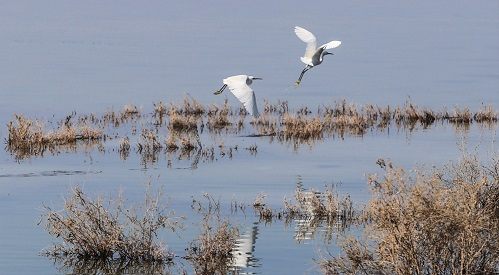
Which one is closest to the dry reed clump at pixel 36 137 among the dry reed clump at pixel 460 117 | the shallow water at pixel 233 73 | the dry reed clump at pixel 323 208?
the shallow water at pixel 233 73


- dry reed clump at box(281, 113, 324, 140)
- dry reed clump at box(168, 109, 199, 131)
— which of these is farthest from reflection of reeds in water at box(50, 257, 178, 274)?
dry reed clump at box(168, 109, 199, 131)

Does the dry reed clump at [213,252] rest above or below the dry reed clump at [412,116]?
below

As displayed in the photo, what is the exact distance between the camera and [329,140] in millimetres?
28188

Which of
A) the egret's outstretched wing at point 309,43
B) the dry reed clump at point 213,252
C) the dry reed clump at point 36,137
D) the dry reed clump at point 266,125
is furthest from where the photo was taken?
the dry reed clump at point 266,125

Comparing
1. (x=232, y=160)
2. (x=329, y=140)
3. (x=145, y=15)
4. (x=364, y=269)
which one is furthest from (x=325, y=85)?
(x=145, y=15)

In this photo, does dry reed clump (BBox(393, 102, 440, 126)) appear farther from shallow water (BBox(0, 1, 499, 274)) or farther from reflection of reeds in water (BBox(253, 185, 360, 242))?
reflection of reeds in water (BBox(253, 185, 360, 242))

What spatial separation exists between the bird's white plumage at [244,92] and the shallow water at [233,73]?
134 cm

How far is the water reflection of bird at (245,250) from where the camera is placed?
15477 mm

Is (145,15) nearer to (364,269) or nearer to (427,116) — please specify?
(427,116)

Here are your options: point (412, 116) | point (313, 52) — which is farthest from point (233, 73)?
point (313, 52)

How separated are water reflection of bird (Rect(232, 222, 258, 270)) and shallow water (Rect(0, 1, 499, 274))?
0.34ft

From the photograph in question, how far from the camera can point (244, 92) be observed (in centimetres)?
2023

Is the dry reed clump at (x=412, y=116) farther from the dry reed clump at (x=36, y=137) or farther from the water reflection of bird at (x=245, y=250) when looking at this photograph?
the water reflection of bird at (x=245, y=250)

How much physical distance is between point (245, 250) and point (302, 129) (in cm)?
1223
